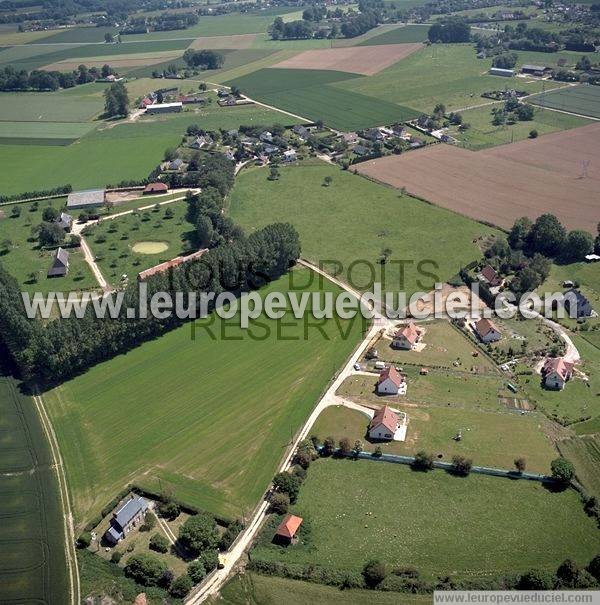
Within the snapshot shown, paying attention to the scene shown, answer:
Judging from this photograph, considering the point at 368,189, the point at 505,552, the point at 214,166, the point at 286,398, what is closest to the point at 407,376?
the point at 286,398

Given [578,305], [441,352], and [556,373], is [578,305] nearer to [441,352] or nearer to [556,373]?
[556,373]

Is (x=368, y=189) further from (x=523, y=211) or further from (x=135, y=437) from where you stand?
(x=135, y=437)

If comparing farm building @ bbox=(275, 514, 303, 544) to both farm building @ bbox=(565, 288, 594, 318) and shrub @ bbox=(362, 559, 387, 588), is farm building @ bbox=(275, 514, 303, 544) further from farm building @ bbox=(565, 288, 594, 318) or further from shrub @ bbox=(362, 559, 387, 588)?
farm building @ bbox=(565, 288, 594, 318)

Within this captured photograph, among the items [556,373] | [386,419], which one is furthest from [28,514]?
[556,373]

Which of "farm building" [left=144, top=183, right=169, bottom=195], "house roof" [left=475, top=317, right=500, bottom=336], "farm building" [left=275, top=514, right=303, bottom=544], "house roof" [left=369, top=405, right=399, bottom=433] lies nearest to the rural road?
"farm building" [left=275, top=514, right=303, bottom=544]

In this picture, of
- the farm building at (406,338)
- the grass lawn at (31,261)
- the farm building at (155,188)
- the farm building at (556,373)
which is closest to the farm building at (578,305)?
the farm building at (556,373)
